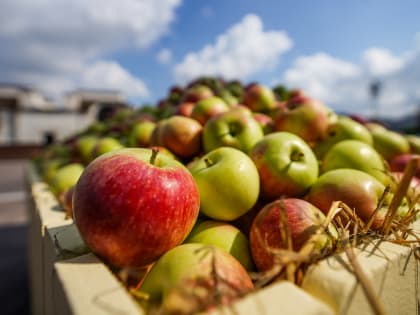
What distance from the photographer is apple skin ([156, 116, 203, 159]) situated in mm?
1405

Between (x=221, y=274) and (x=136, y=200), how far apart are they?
9.9 inches

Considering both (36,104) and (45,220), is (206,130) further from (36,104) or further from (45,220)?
(36,104)

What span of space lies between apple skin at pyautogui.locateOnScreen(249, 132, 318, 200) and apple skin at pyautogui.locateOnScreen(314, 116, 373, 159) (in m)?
0.41

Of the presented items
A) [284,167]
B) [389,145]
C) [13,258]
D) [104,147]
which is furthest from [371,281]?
[13,258]

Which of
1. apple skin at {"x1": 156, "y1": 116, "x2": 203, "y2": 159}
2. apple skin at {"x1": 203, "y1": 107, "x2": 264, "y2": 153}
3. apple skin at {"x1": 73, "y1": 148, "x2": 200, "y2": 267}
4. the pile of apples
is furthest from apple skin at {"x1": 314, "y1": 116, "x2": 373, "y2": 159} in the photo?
apple skin at {"x1": 73, "y1": 148, "x2": 200, "y2": 267}

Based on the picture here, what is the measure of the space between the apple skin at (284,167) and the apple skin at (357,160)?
0.16m

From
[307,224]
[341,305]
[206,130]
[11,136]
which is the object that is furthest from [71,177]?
[11,136]

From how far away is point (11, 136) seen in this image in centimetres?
A: 2003

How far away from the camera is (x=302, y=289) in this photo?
0.61 meters

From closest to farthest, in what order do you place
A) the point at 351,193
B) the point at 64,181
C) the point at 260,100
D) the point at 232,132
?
the point at 351,193
the point at 232,132
the point at 64,181
the point at 260,100

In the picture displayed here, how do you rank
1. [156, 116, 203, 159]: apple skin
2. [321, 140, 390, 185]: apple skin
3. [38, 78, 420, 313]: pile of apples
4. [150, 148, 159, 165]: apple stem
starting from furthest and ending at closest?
1. [156, 116, 203, 159]: apple skin
2. [321, 140, 390, 185]: apple skin
3. [150, 148, 159, 165]: apple stem
4. [38, 78, 420, 313]: pile of apples

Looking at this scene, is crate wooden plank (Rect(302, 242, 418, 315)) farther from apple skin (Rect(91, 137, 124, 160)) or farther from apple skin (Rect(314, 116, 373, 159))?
apple skin (Rect(91, 137, 124, 160))

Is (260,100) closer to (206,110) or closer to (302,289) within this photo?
(206,110)

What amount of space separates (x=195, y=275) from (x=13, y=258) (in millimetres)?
3710
